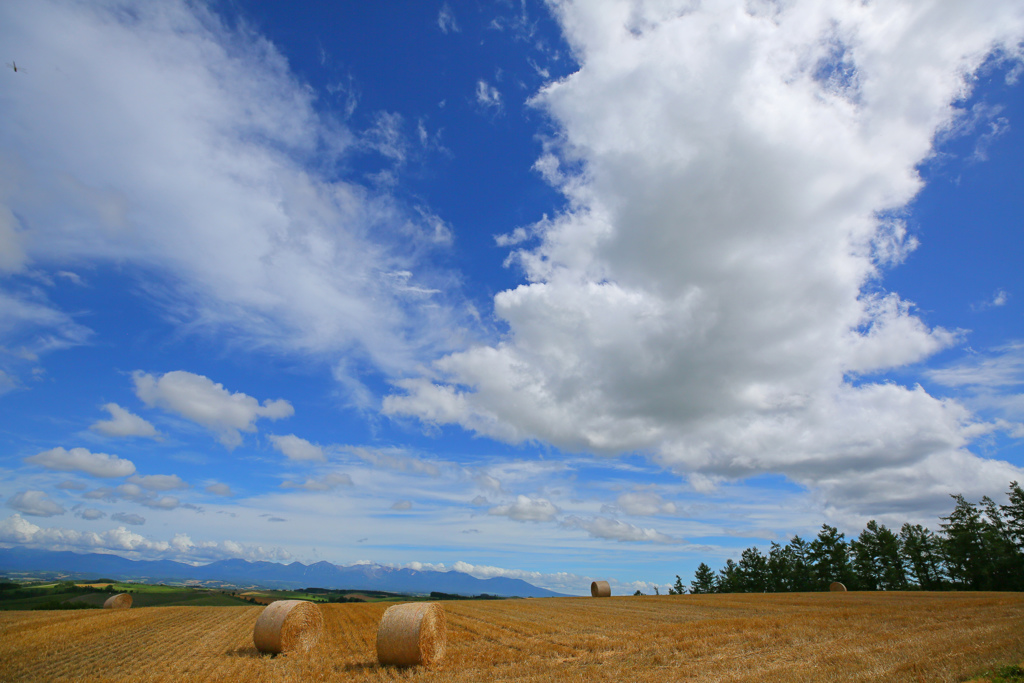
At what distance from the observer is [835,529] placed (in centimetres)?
6575

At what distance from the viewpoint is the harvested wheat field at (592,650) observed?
12133mm

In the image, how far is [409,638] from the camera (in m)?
14.9

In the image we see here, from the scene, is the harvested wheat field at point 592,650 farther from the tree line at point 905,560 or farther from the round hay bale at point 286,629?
the tree line at point 905,560

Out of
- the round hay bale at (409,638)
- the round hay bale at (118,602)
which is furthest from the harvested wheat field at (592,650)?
the round hay bale at (118,602)

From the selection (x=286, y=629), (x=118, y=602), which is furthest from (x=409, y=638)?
(x=118, y=602)

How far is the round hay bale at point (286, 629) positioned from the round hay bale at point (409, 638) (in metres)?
4.63

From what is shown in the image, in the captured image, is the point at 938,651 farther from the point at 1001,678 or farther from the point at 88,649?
the point at 88,649

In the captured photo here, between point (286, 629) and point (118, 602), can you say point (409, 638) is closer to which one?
point (286, 629)

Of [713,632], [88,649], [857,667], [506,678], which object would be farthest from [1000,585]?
[88,649]

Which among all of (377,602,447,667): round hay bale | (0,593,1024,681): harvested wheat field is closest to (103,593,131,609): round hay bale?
(0,593,1024,681): harvested wheat field

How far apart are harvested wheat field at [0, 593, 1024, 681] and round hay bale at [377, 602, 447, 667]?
0.62 metres

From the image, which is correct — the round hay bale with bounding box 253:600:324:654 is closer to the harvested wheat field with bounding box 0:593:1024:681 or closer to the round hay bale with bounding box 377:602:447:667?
the harvested wheat field with bounding box 0:593:1024:681

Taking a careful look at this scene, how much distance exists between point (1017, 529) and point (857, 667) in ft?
196

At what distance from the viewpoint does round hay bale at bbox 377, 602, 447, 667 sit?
14.8 meters
